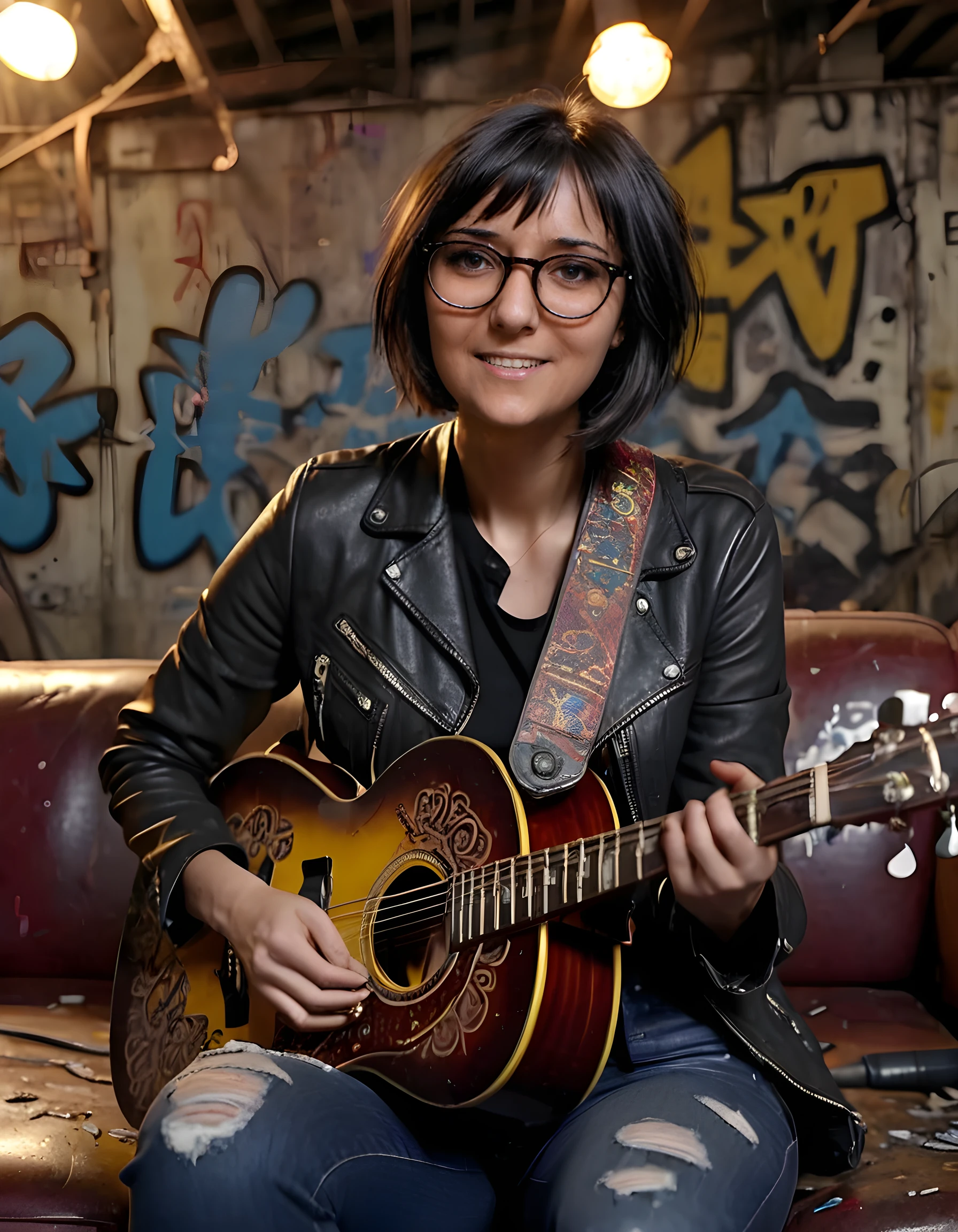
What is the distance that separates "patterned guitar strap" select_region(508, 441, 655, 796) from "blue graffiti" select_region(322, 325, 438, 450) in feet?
10.8

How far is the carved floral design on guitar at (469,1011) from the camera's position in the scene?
1.26m

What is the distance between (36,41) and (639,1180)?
4130mm

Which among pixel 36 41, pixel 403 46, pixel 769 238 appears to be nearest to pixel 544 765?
pixel 36 41

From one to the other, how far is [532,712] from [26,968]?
1470 millimetres

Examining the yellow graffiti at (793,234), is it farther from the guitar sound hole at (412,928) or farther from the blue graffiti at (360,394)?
the guitar sound hole at (412,928)

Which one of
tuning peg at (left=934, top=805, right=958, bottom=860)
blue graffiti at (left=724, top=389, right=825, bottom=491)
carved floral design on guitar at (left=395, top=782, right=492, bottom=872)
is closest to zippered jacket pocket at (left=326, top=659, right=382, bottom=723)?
carved floral design on guitar at (left=395, top=782, right=492, bottom=872)

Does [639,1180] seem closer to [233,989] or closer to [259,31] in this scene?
[233,989]

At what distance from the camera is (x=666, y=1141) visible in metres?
1.19

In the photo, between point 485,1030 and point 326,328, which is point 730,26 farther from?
point 485,1030

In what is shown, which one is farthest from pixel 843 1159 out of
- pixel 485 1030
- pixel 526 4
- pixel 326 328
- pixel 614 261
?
pixel 526 4

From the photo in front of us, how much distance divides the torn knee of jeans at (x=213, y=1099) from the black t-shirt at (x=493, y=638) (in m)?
0.51

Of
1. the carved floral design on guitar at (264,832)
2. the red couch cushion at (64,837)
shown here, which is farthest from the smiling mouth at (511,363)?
the red couch cushion at (64,837)

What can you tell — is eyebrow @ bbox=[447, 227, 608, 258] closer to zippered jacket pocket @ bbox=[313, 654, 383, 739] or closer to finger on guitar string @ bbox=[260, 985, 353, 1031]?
zippered jacket pocket @ bbox=[313, 654, 383, 739]

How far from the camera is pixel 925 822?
2.19 metres
